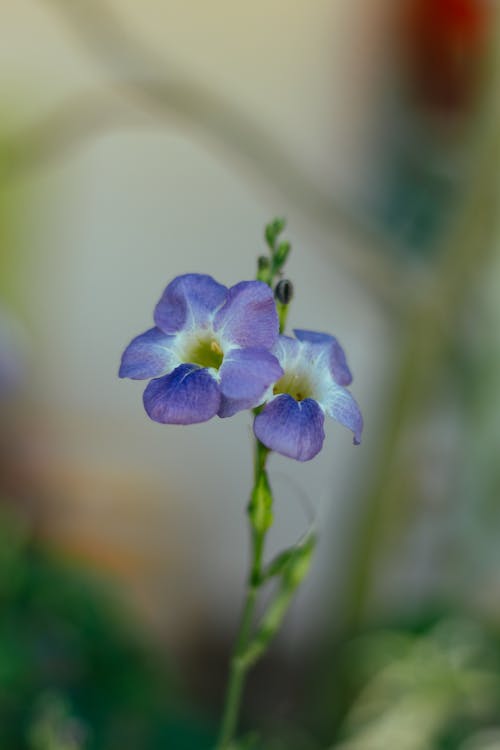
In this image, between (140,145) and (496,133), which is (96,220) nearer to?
(140,145)

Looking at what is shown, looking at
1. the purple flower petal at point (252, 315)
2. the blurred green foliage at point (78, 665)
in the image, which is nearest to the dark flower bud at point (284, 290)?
the purple flower petal at point (252, 315)

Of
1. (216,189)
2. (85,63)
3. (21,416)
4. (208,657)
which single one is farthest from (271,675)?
(85,63)

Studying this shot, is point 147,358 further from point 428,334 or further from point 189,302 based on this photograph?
point 428,334

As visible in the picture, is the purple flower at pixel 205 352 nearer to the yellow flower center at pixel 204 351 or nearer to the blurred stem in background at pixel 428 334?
the yellow flower center at pixel 204 351

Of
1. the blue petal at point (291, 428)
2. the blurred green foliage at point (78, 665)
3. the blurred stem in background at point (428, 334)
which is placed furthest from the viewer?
the blurred stem in background at point (428, 334)

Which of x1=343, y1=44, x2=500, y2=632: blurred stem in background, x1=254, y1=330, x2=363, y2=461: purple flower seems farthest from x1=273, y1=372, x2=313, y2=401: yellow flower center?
x1=343, y1=44, x2=500, y2=632: blurred stem in background

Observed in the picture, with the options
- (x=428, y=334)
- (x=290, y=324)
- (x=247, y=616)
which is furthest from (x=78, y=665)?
(x=290, y=324)

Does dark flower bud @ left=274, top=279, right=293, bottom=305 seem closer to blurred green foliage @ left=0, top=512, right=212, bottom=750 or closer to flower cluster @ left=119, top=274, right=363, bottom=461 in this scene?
flower cluster @ left=119, top=274, right=363, bottom=461
